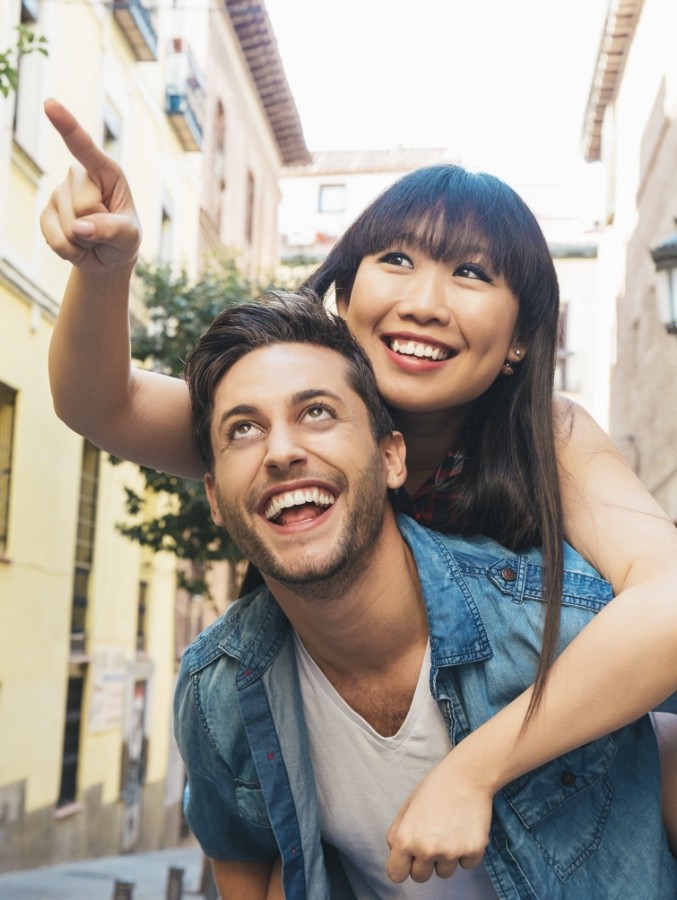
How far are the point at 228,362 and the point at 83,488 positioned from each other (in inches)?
539

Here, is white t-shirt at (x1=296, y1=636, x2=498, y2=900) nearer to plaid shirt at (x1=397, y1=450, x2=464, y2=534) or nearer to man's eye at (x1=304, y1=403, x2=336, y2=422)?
plaid shirt at (x1=397, y1=450, x2=464, y2=534)

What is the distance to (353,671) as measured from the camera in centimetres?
281

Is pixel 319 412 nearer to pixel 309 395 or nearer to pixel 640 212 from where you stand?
pixel 309 395

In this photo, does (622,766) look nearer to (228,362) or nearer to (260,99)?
(228,362)

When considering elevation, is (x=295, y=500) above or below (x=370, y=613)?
above

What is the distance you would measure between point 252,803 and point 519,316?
4.28 ft

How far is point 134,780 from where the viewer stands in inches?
720

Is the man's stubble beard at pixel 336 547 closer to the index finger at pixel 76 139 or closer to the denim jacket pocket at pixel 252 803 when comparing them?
the denim jacket pocket at pixel 252 803

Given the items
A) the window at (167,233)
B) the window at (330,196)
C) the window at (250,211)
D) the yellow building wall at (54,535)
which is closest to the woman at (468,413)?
the yellow building wall at (54,535)

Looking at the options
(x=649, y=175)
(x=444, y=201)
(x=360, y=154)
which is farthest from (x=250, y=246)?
(x=444, y=201)

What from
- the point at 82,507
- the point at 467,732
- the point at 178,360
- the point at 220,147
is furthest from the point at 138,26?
the point at 467,732

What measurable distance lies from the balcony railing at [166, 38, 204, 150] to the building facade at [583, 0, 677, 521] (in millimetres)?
6440

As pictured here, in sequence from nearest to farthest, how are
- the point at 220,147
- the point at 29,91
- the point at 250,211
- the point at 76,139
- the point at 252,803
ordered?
the point at 76,139 < the point at 252,803 < the point at 29,91 < the point at 220,147 < the point at 250,211

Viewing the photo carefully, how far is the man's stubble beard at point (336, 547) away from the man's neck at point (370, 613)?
1cm
